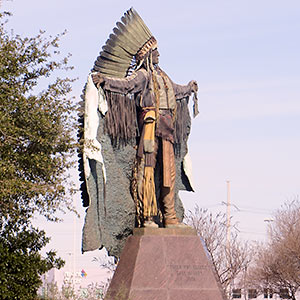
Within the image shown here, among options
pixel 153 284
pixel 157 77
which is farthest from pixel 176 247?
pixel 157 77

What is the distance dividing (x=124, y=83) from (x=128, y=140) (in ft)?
3.42

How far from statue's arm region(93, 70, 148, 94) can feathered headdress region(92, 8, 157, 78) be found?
43 cm

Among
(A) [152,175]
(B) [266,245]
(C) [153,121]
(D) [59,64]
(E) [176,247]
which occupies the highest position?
(D) [59,64]

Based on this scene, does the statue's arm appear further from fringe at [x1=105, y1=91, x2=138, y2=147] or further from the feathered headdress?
the feathered headdress

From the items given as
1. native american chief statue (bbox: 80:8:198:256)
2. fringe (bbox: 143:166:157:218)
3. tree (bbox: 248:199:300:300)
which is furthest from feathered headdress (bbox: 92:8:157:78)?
tree (bbox: 248:199:300:300)

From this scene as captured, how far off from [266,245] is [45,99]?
1079 inches

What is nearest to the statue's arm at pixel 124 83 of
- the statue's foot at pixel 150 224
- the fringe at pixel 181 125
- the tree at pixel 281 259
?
the fringe at pixel 181 125

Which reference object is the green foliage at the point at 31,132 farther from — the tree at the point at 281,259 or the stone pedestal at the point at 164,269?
the tree at the point at 281,259

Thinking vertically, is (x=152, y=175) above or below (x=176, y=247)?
above

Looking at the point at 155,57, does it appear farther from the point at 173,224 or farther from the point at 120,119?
the point at 173,224

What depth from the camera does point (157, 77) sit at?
15328mm

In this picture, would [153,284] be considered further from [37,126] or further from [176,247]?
[37,126]

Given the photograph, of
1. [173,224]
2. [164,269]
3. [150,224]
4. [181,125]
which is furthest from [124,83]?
[164,269]

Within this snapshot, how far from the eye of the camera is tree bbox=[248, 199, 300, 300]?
3794 cm
